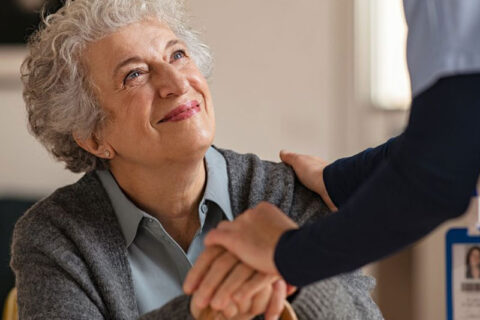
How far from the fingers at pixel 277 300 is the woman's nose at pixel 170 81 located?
22.4 inches

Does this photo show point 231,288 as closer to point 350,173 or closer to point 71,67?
point 350,173

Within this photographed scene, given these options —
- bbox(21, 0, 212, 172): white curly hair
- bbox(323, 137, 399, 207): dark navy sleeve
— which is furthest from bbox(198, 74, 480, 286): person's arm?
bbox(21, 0, 212, 172): white curly hair

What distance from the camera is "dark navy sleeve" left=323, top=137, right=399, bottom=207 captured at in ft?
5.55

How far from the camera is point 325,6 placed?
146 inches

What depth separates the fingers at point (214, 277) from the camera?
1.29 metres

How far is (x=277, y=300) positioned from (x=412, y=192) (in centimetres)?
41

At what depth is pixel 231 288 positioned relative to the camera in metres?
1.28

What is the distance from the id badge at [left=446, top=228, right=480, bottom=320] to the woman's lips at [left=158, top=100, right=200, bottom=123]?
60 centimetres

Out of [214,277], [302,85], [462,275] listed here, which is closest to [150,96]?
[214,277]

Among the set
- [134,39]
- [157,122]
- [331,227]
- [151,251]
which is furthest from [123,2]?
[331,227]

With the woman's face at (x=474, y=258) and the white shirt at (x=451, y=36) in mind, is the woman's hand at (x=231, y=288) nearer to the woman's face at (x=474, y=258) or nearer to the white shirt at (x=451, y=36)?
the woman's face at (x=474, y=258)

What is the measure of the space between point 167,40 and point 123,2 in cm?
13

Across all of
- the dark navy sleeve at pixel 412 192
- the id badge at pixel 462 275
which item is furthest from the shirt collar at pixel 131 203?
the dark navy sleeve at pixel 412 192

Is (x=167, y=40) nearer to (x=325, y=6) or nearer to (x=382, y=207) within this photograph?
(x=382, y=207)
